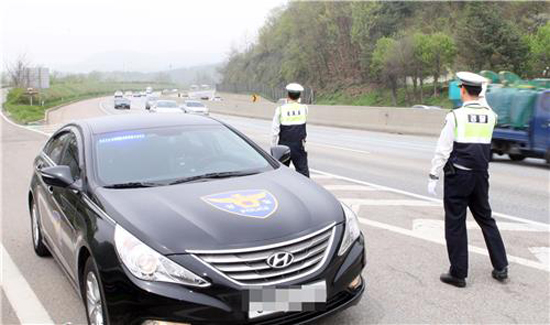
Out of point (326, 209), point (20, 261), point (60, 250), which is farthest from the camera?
point (20, 261)

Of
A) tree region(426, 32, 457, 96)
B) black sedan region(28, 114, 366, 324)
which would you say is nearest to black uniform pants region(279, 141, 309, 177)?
black sedan region(28, 114, 366, 324)

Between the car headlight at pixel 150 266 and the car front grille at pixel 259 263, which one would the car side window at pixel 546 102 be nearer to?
the car front grille at pixel 259 263

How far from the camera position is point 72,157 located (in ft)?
15.6

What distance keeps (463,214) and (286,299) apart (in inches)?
86.8

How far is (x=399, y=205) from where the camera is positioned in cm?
819

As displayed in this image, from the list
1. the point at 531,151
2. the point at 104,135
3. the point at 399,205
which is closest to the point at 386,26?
the point at 531,151

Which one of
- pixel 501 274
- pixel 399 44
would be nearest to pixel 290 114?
pixel 501 274

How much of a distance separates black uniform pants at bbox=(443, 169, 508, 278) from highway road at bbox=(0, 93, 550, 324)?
0.75 ft

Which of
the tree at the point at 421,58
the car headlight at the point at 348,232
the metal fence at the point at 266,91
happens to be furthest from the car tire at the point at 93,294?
the metal fence at the point at 266,91

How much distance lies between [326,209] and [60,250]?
2396mm

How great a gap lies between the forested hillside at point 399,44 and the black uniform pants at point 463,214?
37461 mm

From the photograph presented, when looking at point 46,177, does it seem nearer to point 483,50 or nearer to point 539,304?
point 539,304

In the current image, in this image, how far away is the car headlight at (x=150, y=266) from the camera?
3162 millimetres

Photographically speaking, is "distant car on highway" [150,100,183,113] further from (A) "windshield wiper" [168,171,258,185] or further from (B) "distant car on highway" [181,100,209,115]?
(A) "windshield wiper" [168,171,258,185]
